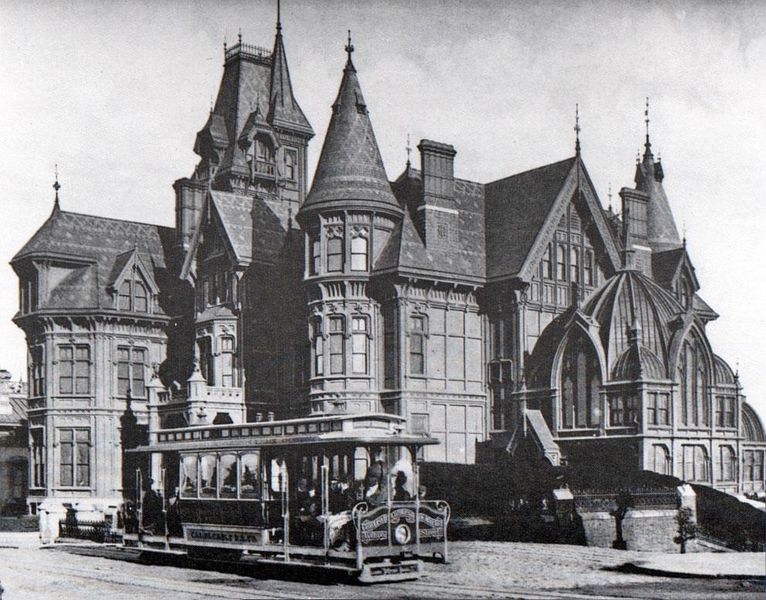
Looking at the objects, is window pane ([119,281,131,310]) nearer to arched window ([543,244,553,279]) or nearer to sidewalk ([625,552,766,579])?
arched window ([543,244,553,279])

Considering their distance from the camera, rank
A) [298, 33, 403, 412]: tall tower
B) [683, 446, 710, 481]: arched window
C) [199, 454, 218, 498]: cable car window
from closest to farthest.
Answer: [199, 454, 218, 498]: cable car window
[683, 446, 710, 481]: arched window
[298, 33, 403, 412]: tall tower

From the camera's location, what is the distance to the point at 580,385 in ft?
129

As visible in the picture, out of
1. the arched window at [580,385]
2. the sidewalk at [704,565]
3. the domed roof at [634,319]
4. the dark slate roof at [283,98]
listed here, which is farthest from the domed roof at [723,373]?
the dark slate roof at [283,98]

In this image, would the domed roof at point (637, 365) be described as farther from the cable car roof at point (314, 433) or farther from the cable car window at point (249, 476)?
the cable car window at point (249, 476)

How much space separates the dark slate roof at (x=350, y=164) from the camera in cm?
3903

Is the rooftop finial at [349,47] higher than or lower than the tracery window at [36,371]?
higher

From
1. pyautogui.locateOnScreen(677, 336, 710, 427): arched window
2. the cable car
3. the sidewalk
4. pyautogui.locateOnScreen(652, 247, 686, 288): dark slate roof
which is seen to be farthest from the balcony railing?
the sidewalk

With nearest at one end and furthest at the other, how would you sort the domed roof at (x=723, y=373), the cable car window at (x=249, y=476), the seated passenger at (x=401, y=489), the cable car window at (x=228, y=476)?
the seated passenger at (x=401, y=489)
the cable car window at (x=249, y=476)
the cable car window at (x=228, y=476)
the domed roof at (x=723, y=373)

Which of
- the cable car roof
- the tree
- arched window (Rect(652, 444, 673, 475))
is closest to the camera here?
the cable car roof

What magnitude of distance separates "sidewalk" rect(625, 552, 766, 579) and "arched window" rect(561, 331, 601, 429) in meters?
14.6

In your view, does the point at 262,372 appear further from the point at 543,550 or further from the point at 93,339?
the point at 543,550

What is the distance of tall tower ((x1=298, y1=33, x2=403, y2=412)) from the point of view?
1524 inches

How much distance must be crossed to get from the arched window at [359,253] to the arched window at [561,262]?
26.7ft

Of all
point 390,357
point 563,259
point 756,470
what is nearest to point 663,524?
point 390,357
